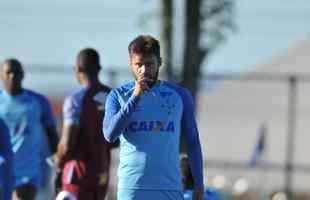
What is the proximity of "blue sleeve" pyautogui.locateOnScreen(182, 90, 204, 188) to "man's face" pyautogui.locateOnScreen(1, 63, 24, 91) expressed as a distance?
4198 mm

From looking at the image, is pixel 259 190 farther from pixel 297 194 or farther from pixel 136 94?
pixel 136 94

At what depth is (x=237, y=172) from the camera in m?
34.2

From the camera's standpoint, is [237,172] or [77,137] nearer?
[77,137]

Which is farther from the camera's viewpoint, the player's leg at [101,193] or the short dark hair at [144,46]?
the player's leg at [101,193]

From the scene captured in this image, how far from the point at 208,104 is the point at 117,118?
108 feet

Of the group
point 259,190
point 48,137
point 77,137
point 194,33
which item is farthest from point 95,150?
point 259,190

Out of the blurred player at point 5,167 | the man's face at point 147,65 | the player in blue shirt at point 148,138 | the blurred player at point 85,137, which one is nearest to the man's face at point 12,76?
the blurred player at point 85,137

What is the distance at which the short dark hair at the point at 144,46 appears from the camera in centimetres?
907

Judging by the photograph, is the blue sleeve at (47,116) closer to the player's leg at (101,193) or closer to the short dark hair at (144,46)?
the player's leg at (101,193)

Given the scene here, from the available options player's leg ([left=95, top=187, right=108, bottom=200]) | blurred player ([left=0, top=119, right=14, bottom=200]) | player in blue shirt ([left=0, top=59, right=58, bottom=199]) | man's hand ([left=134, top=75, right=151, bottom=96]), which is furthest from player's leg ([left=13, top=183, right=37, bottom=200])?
man's hand ([left=134, top=75, right=151, bottom=96])

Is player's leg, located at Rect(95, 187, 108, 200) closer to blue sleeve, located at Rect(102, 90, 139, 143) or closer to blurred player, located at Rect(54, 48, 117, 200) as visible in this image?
blurred player, located at Rect(54, 48, 117, 200)

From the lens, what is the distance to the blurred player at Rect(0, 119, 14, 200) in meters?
9.70

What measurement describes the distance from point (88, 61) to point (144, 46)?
3609mm

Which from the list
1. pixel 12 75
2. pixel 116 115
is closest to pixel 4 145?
pixel 116 115
